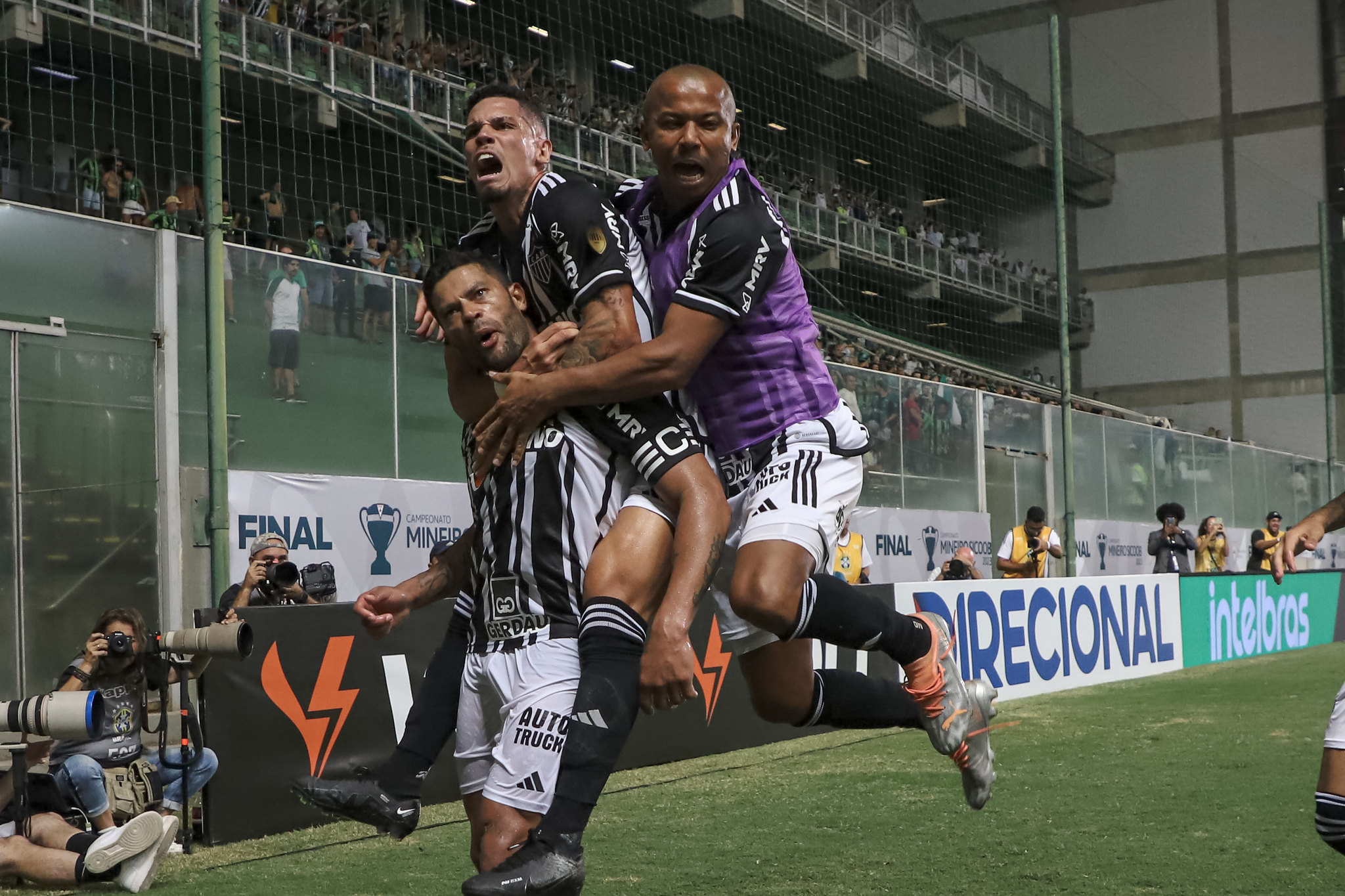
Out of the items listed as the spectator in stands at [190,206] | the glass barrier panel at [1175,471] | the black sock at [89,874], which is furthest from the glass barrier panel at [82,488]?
the glass barrier panel at [1175,471]

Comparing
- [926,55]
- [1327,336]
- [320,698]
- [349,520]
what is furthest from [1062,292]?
[1327,336]

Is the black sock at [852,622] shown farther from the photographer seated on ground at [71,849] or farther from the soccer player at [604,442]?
the photographer seated on ground at [71,849]

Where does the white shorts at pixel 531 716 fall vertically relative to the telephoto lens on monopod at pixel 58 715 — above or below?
above

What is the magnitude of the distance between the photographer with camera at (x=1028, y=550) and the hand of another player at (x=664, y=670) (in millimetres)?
10754

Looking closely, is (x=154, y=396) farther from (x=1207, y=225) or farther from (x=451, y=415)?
(x=1207, y=225)

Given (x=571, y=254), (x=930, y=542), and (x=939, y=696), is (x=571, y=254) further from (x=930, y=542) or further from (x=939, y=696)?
(x=930, y=542)

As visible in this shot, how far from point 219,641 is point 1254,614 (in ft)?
47.1

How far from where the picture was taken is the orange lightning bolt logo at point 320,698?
6727 millimetres

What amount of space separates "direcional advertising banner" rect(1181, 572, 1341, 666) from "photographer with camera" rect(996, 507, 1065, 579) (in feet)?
7.81

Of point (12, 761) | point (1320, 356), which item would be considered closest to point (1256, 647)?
point (12, 761)

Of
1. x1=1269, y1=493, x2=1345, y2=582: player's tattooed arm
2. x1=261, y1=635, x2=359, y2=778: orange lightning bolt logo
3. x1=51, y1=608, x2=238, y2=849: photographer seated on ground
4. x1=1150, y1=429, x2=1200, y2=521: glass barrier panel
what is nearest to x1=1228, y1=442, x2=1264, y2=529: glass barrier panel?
x1=1150, y1=429, x2=1200, y2=521: glass barrier panel

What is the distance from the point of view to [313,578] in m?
8.73

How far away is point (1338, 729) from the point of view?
13.1 ft

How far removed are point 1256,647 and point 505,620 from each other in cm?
1552
